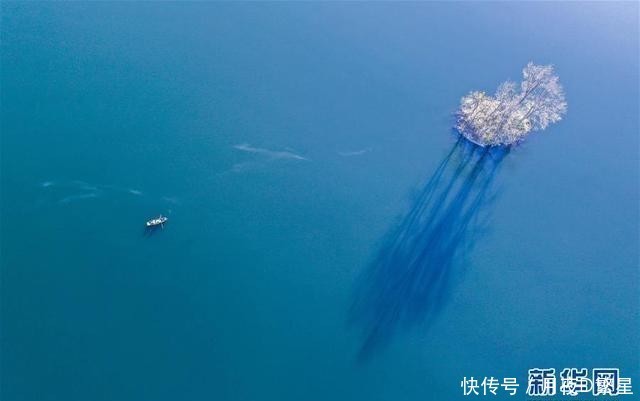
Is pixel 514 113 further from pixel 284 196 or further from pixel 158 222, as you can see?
pixel 158 222

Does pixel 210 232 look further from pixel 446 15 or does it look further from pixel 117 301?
pixel 446 15

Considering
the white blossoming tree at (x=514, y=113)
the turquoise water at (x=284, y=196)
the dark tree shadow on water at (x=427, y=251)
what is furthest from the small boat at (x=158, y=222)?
the white blossoming tree at (x=514, y=113)

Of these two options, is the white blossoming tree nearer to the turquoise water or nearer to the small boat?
the turquoise water

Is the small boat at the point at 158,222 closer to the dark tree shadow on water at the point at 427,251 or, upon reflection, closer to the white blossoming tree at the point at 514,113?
the dark tree shadow on water at the point at 427,251

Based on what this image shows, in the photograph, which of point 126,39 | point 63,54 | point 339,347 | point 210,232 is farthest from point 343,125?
point 63,54

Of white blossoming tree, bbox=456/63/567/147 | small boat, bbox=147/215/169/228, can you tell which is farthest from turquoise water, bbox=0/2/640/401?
white blossoming tree, bbox=456/63/567/147

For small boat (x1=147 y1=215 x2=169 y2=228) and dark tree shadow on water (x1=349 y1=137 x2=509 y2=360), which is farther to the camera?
small boat (x1=147 y1=215 x2=169 y2=228)
